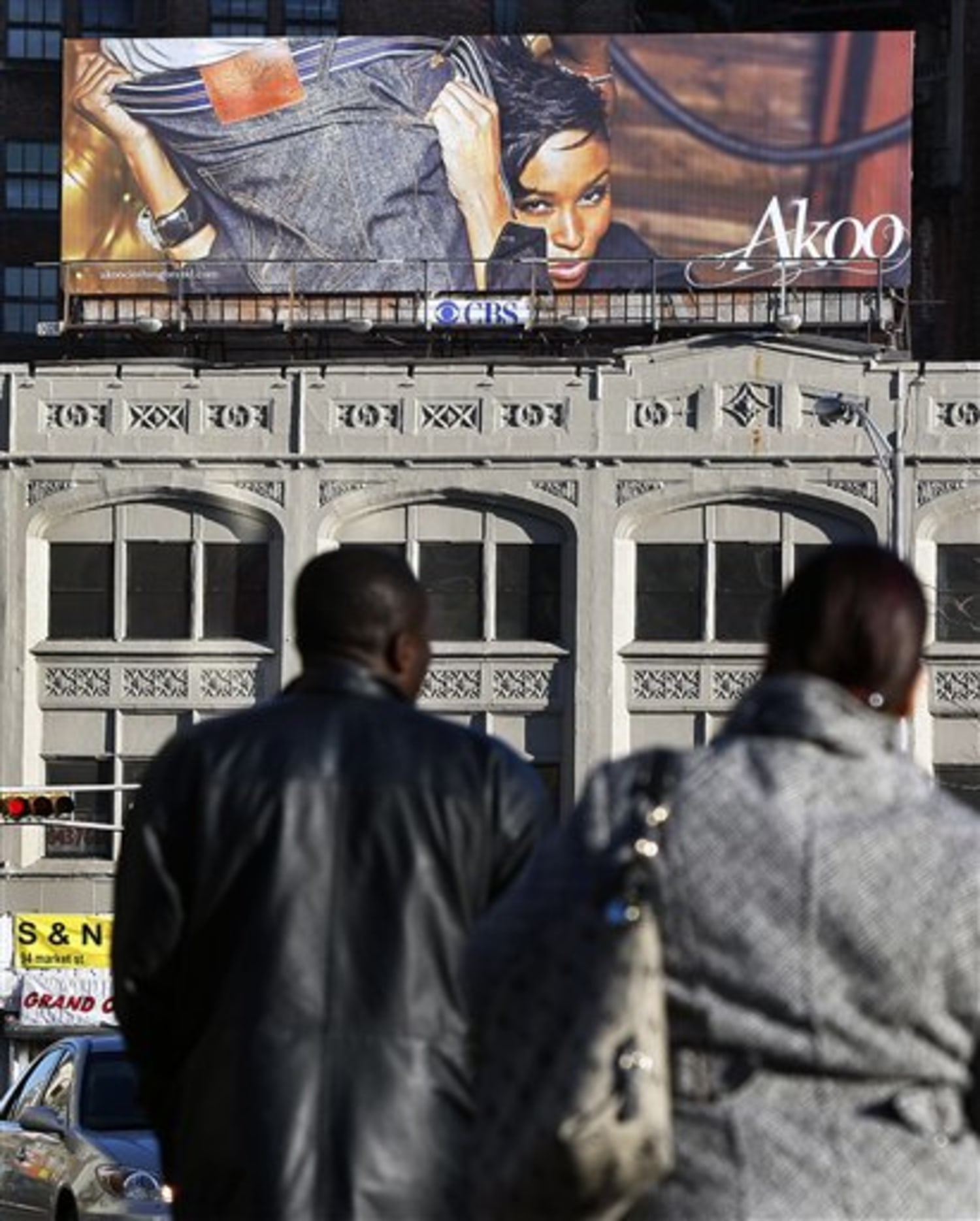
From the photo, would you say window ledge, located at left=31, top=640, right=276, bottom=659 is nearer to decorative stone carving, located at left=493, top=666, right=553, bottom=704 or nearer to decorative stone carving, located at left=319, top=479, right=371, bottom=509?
decorative stone carving, located at left=319, top=479, right=371, bottom=509

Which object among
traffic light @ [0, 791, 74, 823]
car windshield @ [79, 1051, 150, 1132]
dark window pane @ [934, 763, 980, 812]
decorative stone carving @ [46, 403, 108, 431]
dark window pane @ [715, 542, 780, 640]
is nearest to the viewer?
car windshield @ [79, 1051, 150, 1132]

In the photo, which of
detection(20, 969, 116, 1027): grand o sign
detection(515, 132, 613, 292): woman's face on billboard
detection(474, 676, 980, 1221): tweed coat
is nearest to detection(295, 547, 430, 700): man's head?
detection(474, 676, 980, 1221): tweed coat

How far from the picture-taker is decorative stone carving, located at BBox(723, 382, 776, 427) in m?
55.3

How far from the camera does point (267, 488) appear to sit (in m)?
55.9

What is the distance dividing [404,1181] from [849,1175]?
148 cm

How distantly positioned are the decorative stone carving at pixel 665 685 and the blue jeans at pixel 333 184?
10.2 m

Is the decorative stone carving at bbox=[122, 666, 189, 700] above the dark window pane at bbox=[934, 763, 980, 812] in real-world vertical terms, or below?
above

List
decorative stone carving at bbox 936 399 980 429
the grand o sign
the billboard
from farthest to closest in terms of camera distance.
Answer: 1. the billboard
2. decorative stone carving at bbox 936 399 980 429
3. the grand o sign

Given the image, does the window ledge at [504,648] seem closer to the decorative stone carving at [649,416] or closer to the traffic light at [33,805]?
the decorative stone carving at [649,416]

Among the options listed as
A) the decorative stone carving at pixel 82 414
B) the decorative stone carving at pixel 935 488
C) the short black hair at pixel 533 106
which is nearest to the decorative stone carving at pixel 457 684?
the decorative stone carving at pixel 82 414

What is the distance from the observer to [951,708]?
178 feet

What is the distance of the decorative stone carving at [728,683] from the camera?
5516cm

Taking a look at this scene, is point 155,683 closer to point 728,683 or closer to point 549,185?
point 728,683

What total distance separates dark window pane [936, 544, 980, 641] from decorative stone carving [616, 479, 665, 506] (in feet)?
14.1
